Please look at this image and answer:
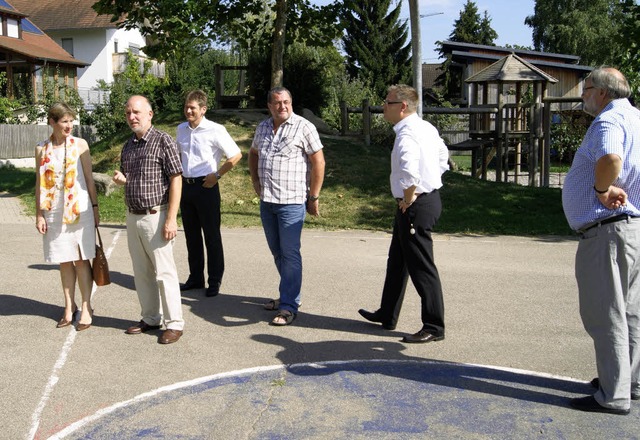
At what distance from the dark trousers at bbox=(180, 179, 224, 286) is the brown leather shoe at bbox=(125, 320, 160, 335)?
1449 millimetres

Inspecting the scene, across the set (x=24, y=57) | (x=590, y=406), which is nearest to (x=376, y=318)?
(x=590, y=406)

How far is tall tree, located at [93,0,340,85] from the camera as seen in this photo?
55.7ft

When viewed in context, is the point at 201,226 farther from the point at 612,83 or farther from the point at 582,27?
the point at 582,27

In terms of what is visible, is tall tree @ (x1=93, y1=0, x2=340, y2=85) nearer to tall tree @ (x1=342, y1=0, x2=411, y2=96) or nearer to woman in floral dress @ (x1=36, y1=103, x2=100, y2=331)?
woman in floral dress @ (x1=36, y1=103, x2=100, y2=331)

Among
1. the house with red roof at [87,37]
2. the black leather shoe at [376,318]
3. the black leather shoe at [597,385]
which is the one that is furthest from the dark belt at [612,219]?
the house with red roof at [87,37]

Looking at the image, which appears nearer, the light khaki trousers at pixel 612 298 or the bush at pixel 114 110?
the light khaki trousers at pixel 612 298

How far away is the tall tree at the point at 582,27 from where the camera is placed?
2093 inches

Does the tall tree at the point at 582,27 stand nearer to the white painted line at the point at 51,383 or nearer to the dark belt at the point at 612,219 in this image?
the dark belt at the point at 612,219

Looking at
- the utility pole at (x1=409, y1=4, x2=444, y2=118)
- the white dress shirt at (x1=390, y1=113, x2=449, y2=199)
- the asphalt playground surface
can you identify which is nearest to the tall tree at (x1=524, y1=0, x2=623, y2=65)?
the utility pole at (x1=409, y1=4, x2=444, y2=118)

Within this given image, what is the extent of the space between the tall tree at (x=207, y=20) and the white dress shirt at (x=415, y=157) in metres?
11.9

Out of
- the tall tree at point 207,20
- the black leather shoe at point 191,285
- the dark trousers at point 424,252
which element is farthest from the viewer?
the tall tree at point 207,20

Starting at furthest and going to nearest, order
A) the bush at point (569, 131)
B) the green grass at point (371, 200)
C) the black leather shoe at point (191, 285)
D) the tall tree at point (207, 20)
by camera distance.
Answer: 1. the bush at point (569, 131)
2. the tall tree at point (207, 20)
3. the green grass at point (371, 200)
4. the black leather shoe at point (191, 285)

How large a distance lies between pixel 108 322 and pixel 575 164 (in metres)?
4.31

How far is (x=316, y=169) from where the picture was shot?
22.5 feet
